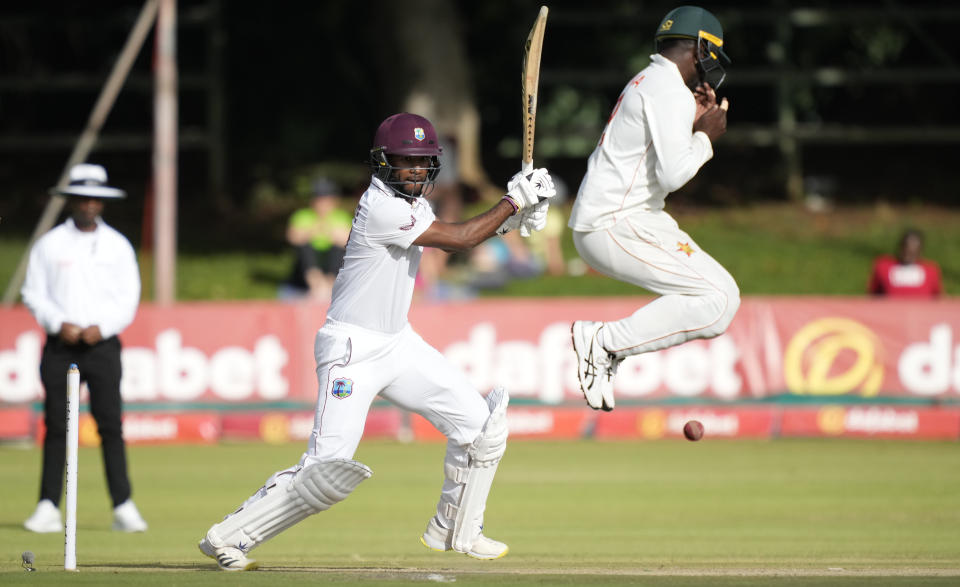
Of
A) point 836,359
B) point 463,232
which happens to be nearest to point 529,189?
point 463,232

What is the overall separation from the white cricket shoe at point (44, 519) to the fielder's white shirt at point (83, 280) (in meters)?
1.17

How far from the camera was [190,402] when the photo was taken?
1457 cm

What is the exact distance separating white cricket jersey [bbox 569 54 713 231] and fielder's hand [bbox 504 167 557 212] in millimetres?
213

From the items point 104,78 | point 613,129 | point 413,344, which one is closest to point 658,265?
point 613,129

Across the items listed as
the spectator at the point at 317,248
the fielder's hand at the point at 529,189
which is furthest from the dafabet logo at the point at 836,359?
the fielder's hand at the point at 529,189

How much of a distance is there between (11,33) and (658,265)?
69.8ft

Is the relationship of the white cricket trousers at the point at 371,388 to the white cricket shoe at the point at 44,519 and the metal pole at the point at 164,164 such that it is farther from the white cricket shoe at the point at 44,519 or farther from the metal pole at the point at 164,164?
the metal pole at the point at 164,164

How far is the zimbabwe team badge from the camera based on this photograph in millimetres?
6719

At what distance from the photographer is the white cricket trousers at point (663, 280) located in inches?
269

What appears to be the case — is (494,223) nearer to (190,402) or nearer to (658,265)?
(658,265)

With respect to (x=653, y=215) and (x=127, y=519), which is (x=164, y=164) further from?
(x=653, y=215)

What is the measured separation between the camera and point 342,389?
6723mm

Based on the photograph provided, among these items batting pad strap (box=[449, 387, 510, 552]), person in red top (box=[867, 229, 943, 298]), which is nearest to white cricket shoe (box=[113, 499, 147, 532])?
batting pad strap (box=[449, 387, 510, 552])

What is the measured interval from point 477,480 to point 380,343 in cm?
92
